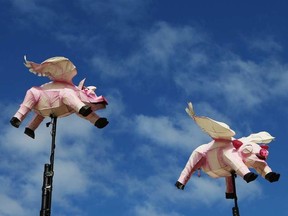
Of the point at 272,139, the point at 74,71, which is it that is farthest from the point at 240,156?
the point at 74,71

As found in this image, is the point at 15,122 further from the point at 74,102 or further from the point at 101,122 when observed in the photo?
the point at 101,122

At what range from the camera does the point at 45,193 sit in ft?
29.0

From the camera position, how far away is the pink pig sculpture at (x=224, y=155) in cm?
993

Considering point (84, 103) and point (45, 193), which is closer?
point (45, 193)

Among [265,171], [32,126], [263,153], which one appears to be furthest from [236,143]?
[32,126]

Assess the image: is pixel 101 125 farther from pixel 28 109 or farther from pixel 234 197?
pixel 234 197

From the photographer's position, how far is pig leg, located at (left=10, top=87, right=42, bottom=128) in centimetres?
948

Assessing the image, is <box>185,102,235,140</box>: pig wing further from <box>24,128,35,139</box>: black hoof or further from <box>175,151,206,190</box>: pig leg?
<box>24,128,35,139</box>: black hoof

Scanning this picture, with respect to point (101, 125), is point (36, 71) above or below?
above

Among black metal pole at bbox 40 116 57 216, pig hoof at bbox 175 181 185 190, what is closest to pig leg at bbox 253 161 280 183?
pig hoof at bbox 175 181 185 190

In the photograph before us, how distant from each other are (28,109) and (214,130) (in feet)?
10.8

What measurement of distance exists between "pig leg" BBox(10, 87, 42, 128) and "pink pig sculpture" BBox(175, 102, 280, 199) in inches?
107

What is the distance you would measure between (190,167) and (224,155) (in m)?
0.82

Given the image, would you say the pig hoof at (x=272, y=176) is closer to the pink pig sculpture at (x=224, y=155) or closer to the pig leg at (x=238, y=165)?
the pink pig sculpture at (x=224, y=155)
